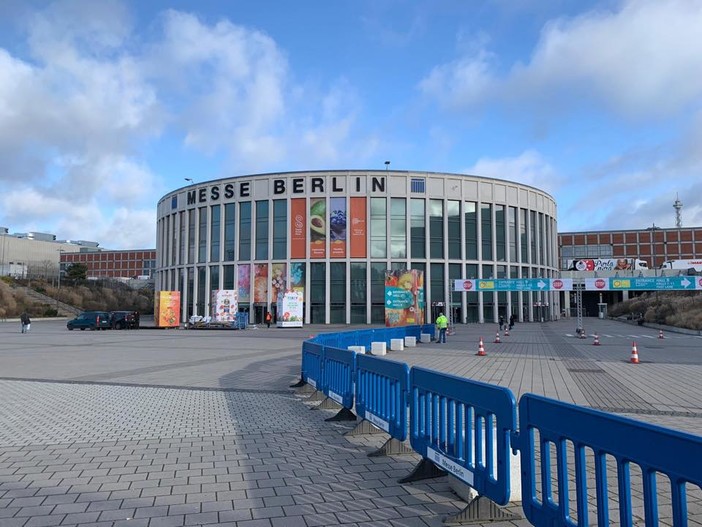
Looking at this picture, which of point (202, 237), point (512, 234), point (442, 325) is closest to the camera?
point (442, 325)

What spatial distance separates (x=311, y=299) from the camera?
5391cm

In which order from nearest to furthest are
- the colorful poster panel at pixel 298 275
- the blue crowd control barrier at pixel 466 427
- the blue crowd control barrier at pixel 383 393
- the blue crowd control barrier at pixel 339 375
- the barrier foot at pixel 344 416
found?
the blue crowd control barrier at pixel 466 427 → the blue crowd control barrier at pixel 383 393 → the blue crowd control barrier at pixel 339 375 → the barrier foot at pixel 344 416 → the colorful poster panel at pixel 298 275

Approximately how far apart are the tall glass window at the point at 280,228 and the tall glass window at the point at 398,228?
35.0 feet

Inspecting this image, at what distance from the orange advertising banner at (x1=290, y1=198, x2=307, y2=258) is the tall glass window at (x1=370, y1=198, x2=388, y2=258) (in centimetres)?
676

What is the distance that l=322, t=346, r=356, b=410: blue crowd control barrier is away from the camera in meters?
8.22

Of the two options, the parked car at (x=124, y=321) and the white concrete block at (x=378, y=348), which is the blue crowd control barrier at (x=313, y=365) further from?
the parked car at (x=124, y=321)

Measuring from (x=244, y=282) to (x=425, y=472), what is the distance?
169 ft

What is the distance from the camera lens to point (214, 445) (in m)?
7.06

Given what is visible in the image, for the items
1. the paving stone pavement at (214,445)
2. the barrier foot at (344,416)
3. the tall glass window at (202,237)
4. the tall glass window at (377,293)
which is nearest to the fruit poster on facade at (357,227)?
the tall glass window at (377,293)

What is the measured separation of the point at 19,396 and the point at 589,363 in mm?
15668

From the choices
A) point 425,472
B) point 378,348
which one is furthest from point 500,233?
point 425,472

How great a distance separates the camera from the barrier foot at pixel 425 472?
551cm

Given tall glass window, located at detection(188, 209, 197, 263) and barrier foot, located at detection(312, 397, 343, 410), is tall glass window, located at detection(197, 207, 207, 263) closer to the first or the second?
tall glass window, located at detection(188, 209, 197, 263)

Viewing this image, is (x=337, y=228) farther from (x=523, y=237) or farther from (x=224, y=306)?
(x=523, y=237)
